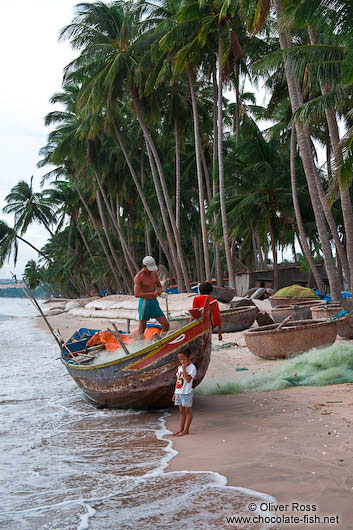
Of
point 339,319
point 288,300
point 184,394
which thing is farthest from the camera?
point 288,300

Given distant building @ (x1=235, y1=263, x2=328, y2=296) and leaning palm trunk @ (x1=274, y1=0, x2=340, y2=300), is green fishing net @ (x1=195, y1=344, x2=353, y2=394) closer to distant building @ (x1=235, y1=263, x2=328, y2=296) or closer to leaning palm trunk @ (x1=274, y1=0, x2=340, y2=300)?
leaning palm trunk @ (x1=274, y1=0, x2=340, y2=300)

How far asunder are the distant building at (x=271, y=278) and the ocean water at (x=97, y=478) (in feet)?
62.0

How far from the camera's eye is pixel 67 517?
4.23m

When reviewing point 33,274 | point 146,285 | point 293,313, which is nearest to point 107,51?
point 293,313

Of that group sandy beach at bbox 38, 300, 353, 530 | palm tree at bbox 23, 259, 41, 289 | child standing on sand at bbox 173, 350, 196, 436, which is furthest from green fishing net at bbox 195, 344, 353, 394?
palm tree at bbox 23, 259, 41, 289

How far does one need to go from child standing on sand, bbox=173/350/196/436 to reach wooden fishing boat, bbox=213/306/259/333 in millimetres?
8059

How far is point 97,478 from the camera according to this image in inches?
200

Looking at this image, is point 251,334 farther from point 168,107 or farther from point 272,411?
point 168,107

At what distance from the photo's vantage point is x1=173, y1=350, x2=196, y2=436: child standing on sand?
614cm

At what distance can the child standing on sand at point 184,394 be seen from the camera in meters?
6.14

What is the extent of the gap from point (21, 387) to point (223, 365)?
4173 mm

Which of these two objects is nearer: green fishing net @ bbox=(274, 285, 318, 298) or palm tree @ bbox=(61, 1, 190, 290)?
green fishing net @ bbox=(274, 285, 318, 298)

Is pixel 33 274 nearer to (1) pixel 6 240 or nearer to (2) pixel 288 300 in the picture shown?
(1) pixel 6 240

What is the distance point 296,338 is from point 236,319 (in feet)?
16.0
